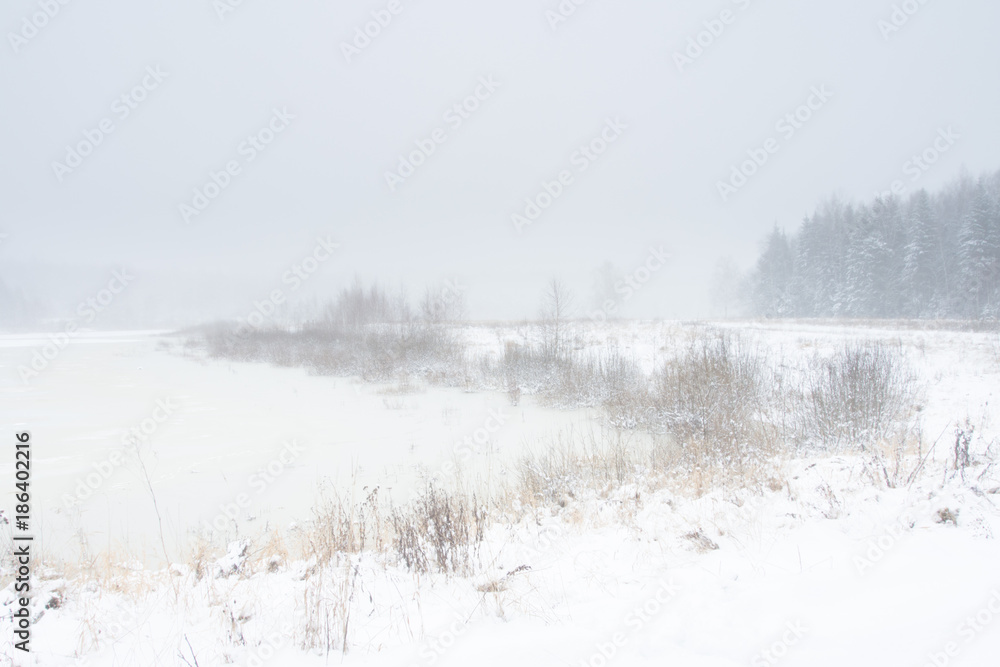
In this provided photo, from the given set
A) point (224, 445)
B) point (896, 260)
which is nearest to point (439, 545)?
point (224, 445)

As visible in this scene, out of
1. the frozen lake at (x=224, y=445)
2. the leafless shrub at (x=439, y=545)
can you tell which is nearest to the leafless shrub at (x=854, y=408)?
the frozen lake at (x=224, y=445)

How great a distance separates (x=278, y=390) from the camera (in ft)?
56.9

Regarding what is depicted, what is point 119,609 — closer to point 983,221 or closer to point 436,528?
point 436,528

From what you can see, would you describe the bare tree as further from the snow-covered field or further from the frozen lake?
the snow-covered field

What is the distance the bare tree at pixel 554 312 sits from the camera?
15962 millimetres

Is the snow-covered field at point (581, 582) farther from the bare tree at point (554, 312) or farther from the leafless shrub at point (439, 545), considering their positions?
the bare tree at point (554, 312)

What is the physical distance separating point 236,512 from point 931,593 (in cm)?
802

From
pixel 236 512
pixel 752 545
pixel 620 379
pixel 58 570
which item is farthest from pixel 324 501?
pixel 620 379

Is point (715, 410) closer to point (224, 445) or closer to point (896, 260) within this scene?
point (224, 445)

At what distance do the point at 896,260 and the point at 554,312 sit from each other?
3952cm

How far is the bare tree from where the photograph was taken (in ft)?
52.4

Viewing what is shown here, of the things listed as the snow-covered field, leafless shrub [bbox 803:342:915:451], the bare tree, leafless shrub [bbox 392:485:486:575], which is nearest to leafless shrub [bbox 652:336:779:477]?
leafless shrub [bbox 803:342:915:451]

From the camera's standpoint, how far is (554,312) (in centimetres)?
1722

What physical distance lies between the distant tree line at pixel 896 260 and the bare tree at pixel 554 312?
29666 mm
